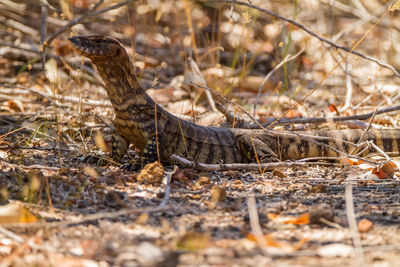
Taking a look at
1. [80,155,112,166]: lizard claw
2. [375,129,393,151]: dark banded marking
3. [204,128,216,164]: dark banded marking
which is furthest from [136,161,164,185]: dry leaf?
[375,129,393,151]: dark banded marking

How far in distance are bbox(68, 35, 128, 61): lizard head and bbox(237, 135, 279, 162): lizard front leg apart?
1912 millimetres

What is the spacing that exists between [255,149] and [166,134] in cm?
114

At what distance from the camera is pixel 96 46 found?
4.35m

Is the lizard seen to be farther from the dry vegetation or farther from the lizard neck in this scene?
the dry vegetation

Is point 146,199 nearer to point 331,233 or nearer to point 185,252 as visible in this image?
point 185,252

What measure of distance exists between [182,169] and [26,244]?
6.82 ft

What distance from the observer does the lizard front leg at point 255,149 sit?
526 cm

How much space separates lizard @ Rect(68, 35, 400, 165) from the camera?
14.8 feet

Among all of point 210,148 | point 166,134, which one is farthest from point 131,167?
point 210,148

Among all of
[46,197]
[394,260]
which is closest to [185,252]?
[394,260]

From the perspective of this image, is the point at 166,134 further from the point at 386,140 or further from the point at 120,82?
the point at 386,140

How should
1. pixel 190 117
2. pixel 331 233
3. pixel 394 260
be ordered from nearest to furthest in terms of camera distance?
1. pixel 394 260
2. pixel 331 233
3. pixel 190 117

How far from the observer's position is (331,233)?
270cm

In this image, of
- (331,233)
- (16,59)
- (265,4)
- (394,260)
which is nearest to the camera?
(394,260)
